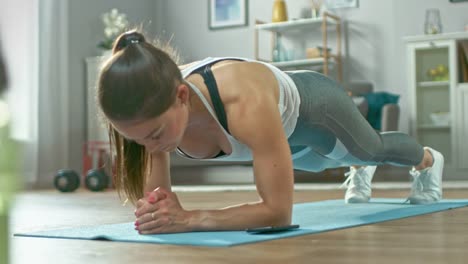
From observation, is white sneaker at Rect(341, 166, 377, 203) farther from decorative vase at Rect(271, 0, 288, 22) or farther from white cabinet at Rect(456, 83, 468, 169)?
decorative vase at Rect(271, 0, 288, 22)

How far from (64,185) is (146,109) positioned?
382 centimetres

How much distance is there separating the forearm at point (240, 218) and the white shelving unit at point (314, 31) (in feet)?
13.9

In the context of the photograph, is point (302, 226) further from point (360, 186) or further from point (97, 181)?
point (97, 181)

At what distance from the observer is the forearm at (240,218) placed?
1342 millimetres

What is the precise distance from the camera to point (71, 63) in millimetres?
5898

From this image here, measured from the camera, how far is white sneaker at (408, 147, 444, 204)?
229cm

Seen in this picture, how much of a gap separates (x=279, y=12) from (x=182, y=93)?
15.3 ft

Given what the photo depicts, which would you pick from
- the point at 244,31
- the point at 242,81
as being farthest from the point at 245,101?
the point at 244,31

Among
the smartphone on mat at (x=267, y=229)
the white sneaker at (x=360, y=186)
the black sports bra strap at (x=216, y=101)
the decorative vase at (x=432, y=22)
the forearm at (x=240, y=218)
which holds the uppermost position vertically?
the decorative vase at (x=432, y=22)

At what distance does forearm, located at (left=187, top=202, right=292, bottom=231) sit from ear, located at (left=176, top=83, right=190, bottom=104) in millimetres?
250

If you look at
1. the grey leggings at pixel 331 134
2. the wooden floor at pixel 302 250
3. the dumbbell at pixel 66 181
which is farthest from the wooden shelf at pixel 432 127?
the wooden floor at pixel 302 250

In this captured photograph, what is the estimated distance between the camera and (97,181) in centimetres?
484

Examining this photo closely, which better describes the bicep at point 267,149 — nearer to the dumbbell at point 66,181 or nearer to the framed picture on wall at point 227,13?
the dumbbell at point 66,181

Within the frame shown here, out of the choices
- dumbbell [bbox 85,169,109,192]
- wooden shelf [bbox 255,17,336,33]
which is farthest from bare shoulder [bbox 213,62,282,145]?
wooden shelf [bbox 255,17,336,33]
